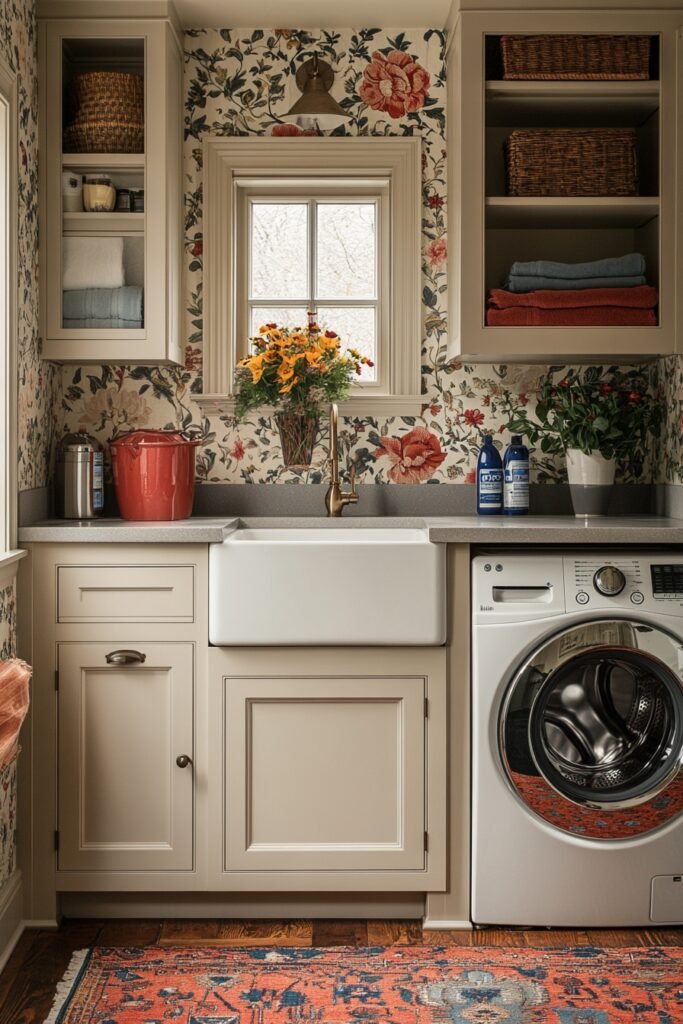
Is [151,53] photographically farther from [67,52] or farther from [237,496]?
[237,496]

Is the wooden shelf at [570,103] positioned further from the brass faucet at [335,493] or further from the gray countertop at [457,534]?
the gray countertop at [457,534]

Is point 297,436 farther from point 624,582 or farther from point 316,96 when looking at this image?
point 624,582

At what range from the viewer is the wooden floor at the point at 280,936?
2.45 m

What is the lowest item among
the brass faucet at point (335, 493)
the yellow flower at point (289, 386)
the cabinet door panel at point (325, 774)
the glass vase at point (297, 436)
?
the cabinet door panel at point (325, 774)

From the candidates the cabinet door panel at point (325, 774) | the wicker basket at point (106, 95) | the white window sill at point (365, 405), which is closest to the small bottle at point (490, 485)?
the white window sill at point (365, 405)

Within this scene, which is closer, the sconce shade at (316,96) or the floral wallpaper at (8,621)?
the floral wallpaper at (8,621)

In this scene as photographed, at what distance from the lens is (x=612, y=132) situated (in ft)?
9.28

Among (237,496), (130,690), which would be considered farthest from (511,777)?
(237,496)

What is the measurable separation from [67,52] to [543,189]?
1401mm

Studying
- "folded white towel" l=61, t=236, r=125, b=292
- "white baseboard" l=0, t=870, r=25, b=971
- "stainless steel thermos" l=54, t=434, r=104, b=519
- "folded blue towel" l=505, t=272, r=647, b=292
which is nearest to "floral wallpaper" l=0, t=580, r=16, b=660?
"stainless steel thermos" l=54, t=434, r=104, b=519

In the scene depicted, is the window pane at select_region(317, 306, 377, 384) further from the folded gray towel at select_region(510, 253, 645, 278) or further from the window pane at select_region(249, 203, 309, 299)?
the folded gray towel at select_region(510, 253, 645, 278)

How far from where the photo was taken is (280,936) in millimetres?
2484

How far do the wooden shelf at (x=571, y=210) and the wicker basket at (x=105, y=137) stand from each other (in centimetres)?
101

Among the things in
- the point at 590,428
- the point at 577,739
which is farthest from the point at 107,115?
the point at 577,739
